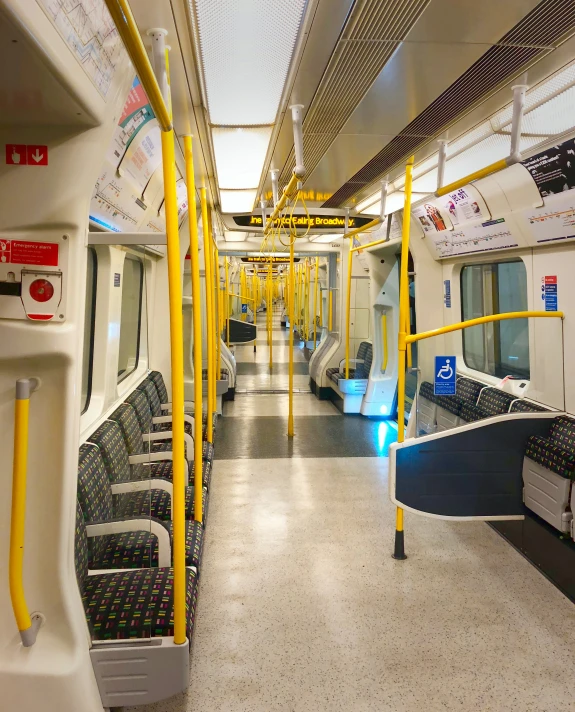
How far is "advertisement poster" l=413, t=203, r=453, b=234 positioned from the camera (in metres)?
5.27

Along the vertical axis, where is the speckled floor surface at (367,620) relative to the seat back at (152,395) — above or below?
below

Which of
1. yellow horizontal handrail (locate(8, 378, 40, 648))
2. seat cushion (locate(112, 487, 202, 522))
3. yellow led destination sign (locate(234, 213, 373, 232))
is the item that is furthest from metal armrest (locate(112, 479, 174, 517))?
yellow led destination sign (locate(234, 213, 373, 232))

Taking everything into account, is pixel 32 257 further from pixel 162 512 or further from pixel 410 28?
pixel 162 512

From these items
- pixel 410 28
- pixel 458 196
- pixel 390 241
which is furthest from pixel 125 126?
pixel 390 241

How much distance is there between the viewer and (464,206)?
4766 mm

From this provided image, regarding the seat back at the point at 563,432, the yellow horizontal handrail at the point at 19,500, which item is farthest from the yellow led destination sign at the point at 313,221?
the yellow horizontal handrail at the point at 19,500

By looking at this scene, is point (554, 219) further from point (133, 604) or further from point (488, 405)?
point (133, 604)

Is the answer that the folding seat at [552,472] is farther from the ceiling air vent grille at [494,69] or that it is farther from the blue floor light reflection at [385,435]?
the blue floor light reflection at [385,435]

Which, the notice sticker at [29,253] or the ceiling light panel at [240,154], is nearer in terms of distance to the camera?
the notice sticker at [29,253]


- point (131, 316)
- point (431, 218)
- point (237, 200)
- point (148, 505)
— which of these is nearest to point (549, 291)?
point (431, 218)

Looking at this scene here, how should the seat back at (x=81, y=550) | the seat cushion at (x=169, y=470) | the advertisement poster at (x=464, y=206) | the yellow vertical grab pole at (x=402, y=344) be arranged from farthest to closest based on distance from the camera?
the advertisement poster at (x=464, y=206) → the seat cushion at (x=169, y=470) → the yellow vertical grab pole at (x=402, y=344) → the seat back at (x=81, y=550)

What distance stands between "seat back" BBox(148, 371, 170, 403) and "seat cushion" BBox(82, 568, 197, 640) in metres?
3.19

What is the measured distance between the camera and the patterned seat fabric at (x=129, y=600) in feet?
6.91

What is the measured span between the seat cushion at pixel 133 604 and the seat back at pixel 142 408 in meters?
2.09
